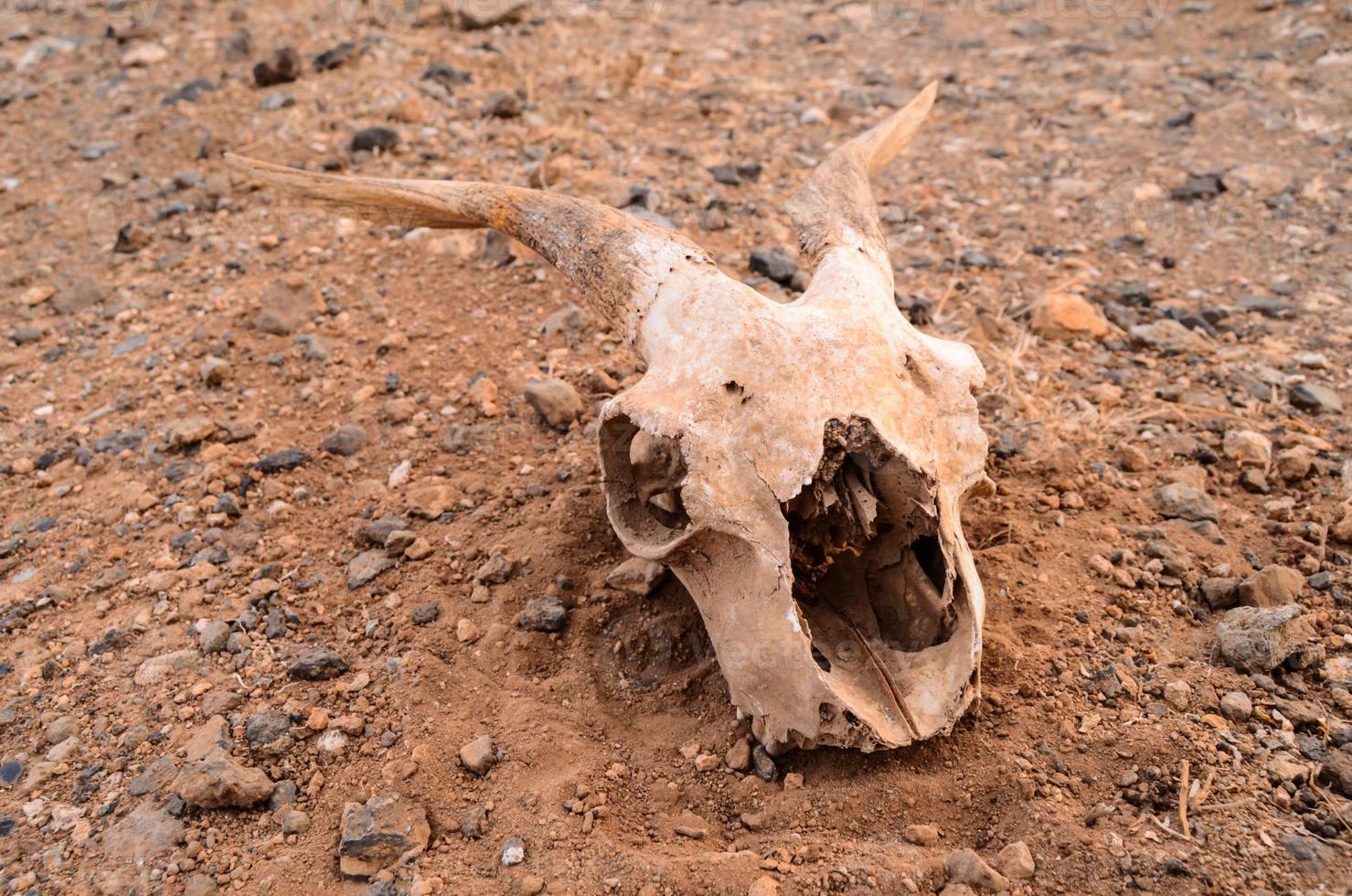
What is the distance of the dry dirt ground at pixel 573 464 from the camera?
2.77m

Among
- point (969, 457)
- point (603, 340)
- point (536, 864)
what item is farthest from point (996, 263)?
point (536, 864)

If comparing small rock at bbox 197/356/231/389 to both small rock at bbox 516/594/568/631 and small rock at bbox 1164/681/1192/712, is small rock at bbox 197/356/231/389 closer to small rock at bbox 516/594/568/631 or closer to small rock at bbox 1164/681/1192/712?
small rock at bbox 516/594/568/631

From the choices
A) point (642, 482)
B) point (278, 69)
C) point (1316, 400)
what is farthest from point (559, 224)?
point (278, 69)

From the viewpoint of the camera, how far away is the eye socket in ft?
10.2

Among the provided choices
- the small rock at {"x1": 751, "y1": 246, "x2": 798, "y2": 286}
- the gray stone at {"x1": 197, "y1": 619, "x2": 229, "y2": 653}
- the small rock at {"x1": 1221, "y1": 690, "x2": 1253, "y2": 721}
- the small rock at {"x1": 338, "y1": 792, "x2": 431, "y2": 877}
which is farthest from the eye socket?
the small rock at {"x1": 751, "y1": 246, "x2": 798, "y2": 286}

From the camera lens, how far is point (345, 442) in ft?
14.2

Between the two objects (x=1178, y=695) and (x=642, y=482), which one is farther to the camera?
(x=642, y=482)

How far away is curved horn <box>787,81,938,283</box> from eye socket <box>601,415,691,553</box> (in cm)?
84

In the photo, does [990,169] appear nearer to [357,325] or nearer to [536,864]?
[357,325]

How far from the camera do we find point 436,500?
3.98 metres

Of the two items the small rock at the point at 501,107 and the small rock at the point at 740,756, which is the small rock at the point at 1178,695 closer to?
the small rock at the point at 740,756

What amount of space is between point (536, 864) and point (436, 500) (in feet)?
5.30

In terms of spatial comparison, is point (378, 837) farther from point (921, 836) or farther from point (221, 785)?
point (921, 836)

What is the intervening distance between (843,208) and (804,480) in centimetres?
133
